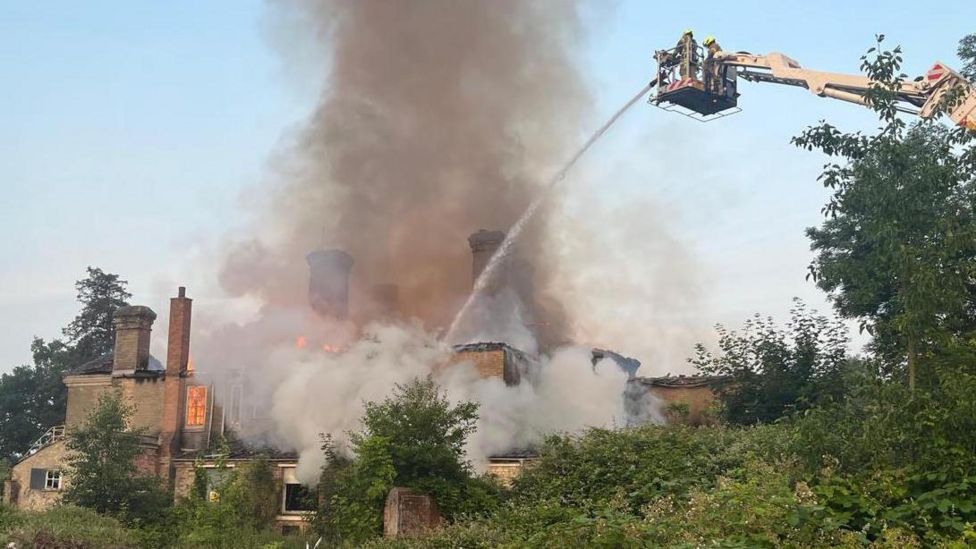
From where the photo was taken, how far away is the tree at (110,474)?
27.3 m

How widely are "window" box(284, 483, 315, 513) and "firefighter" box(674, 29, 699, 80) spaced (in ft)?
57.4

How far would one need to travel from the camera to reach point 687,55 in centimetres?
2916

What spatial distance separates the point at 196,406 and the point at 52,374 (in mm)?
31147

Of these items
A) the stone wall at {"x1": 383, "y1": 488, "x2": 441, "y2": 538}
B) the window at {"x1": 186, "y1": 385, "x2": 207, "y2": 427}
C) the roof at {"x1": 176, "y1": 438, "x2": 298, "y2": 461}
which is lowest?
the stone wall at {"x1": 383, "y1": 488, "x2": 441, "y2": 538}

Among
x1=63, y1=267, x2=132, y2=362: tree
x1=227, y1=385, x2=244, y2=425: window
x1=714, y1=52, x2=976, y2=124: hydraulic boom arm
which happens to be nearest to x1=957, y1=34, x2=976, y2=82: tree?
x1=714, y1=52, x2=976, y2=124: hydraulic boom arm

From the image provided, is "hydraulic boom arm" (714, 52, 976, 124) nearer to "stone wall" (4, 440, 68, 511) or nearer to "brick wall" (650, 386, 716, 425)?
"brick wall" (650, 386, 716, 425)

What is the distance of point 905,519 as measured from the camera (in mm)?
11227

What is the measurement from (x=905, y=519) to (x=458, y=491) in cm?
1113

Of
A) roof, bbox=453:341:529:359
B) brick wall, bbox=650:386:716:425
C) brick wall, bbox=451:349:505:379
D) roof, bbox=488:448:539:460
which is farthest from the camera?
brick wall, bbox=650:386:716:425

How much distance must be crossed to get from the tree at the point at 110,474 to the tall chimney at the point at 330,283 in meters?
10.7

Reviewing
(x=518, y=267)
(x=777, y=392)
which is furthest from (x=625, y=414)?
(x=518, y=267)

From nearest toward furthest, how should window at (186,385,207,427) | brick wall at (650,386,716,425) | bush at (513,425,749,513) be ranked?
bush at (513,425,749,513)
brick wall at (650,386,716,425)
window at (186,385,207,427)

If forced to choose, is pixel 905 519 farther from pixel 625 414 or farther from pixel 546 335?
pixel 546 335

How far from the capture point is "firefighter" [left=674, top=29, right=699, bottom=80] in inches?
1147
